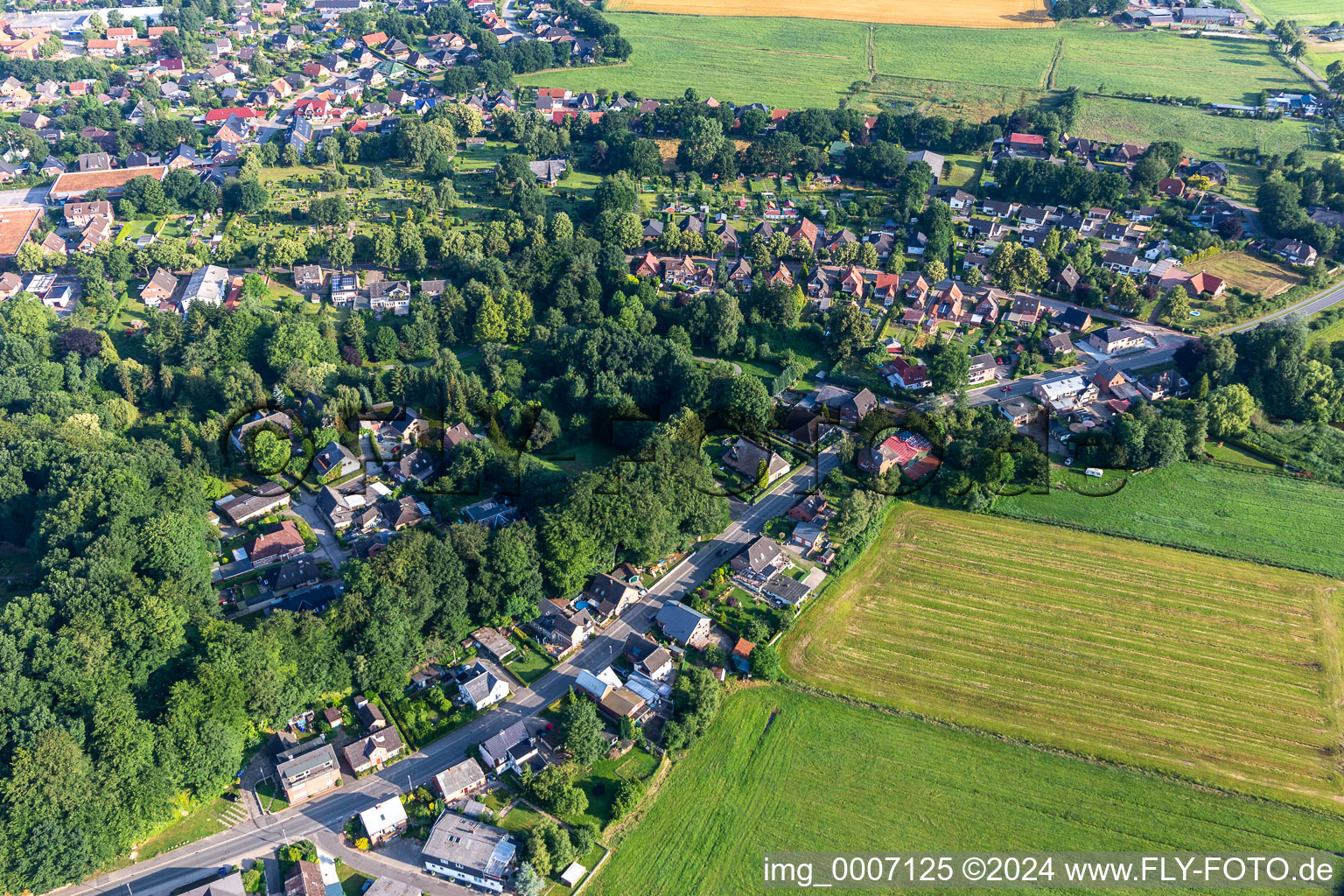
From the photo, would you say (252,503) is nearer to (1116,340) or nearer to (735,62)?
(1116,340)

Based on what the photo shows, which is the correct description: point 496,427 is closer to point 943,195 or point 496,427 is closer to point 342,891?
point 342,891

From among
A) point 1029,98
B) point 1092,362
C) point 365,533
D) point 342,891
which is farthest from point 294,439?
point 1029,98

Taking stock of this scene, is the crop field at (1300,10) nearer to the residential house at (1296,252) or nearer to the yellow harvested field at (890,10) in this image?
the yellow harvested field at (890,10)

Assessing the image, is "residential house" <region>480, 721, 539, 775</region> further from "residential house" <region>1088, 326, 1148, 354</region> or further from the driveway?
"residential house" <region>1088, 326, 1148, 354</region>

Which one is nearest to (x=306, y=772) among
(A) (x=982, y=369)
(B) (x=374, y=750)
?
(B) (x=374, y=750)

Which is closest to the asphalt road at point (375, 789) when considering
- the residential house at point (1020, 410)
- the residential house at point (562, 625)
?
the residential house at point (562, 625)

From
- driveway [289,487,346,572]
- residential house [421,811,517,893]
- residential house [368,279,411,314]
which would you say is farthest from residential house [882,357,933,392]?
residential house [421,811,517,893]
